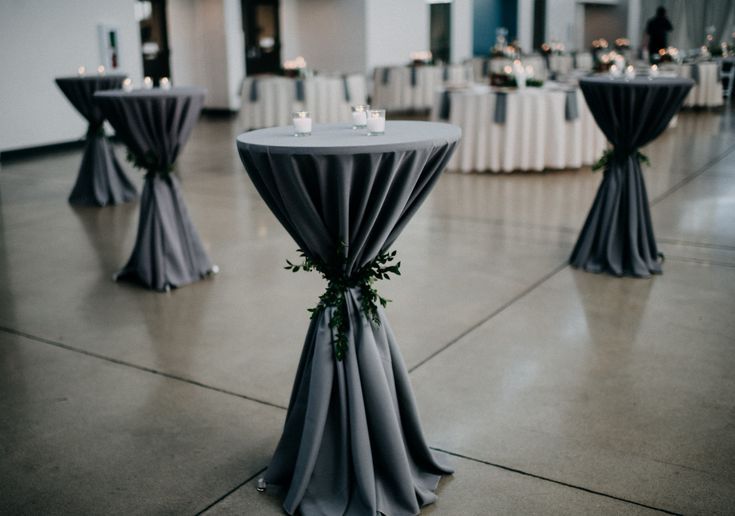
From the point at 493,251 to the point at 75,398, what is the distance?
2954 millimetres

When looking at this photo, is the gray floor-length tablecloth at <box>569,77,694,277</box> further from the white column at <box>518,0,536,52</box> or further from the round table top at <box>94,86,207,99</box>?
the white column at <box>518,0,536,52</box>

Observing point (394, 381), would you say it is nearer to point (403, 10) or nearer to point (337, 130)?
point (337, 130)

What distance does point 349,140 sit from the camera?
Result: 2.14 metres

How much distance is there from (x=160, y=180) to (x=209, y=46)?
10324mm

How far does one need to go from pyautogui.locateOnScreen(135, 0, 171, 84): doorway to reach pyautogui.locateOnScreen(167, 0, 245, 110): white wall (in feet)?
0.64

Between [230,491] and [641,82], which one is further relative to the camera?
[641,82]

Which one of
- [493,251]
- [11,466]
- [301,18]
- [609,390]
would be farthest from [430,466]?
[301,18]

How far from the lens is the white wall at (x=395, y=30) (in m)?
14.8

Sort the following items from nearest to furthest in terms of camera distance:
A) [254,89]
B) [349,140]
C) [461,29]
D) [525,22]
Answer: [349,140] < [254,89] < [461,29] < [525,22]

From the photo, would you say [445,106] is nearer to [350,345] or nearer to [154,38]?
[350,345]

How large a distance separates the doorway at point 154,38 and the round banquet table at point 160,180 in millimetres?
9551

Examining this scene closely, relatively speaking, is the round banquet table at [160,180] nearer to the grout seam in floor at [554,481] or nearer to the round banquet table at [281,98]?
the grout seam in floor at [554,481]

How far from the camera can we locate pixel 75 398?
Answer: 299 centimetres

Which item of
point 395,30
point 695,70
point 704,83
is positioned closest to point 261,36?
point 395,30
